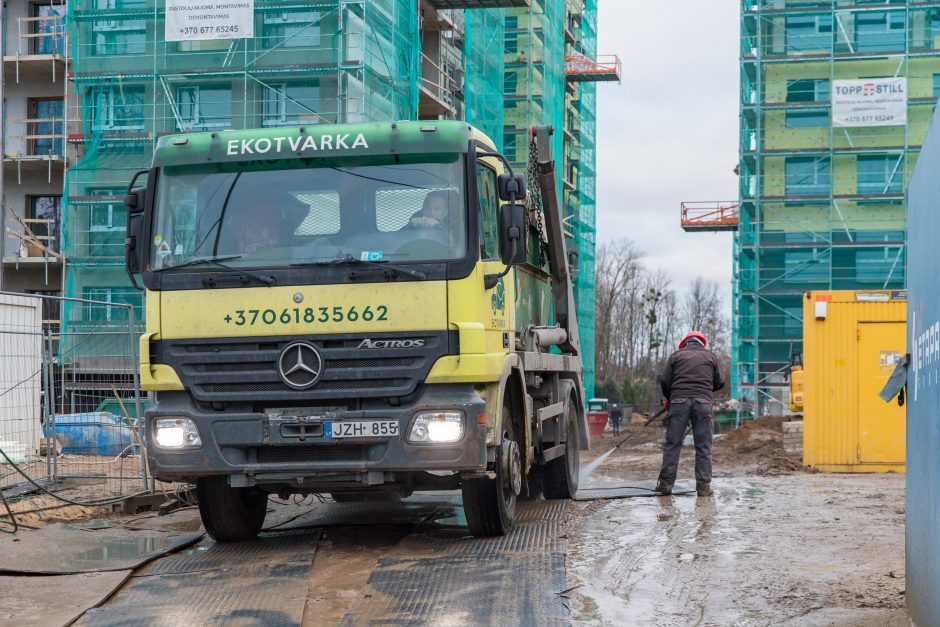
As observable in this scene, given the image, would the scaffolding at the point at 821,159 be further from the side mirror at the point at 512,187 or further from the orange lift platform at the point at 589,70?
the side mirror at the point at 512,187

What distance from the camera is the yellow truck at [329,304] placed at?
8469 millimetres

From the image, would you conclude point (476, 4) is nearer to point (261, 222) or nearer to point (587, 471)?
point (587, 471)

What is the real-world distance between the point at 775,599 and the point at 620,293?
75356 mm

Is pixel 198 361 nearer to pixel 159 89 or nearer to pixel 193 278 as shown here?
pixel 193 278

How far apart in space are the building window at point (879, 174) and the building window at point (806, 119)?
1.80 m

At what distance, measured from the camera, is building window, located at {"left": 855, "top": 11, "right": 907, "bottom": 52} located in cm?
3991

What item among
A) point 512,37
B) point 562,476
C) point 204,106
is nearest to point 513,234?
point 562,476

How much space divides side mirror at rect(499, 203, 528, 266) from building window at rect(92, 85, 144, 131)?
22.8 m

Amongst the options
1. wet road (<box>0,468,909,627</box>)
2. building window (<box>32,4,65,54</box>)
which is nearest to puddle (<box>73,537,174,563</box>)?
wet road (<box>0,468,909,627</box>)

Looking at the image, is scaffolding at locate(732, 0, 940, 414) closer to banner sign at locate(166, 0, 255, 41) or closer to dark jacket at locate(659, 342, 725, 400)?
banner sign at locate(166, 0, 255, 41)

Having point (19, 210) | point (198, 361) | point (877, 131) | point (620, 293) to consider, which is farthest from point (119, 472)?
point (620, 293)

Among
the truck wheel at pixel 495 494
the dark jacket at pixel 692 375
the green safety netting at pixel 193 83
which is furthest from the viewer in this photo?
the green safety netting at pixel 193 83

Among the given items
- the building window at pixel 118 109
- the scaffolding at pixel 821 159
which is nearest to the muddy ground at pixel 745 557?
the building window at pixel 118 109

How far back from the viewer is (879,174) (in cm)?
4022
